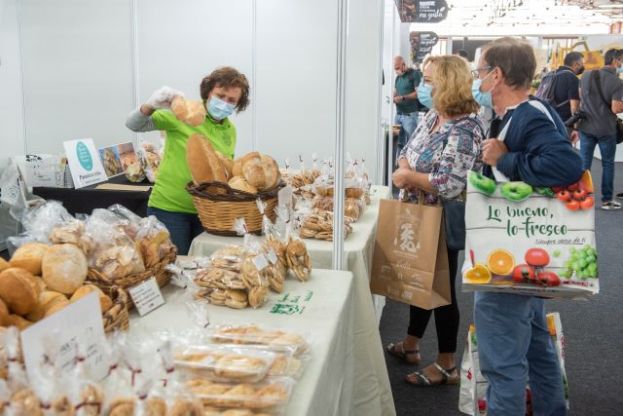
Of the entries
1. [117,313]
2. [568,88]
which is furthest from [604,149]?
[117,313]

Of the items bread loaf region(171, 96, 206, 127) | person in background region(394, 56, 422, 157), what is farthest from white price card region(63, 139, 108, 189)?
person in background region(394, 56, 422, 157)

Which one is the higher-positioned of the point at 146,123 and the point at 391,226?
the point at 146,123

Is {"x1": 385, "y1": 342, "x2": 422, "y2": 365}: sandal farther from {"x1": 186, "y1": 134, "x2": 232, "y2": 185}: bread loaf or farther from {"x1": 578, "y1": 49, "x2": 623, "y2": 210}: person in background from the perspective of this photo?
{"x1": 578, "y1": 49, "x2": 623, "y2": 210}: person in background

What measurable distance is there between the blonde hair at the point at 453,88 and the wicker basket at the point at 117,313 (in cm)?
132

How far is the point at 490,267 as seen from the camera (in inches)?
64.9

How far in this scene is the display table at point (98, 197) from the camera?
3.53 meters

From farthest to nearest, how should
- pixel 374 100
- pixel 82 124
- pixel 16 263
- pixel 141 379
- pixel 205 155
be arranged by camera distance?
pixel 82 124
pixel 374 100
pixel 205 155
pixel 16 263
pixel 141 379

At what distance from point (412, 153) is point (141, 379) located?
161 cm

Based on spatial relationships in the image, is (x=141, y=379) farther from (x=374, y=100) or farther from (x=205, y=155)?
(x=374, y=100)

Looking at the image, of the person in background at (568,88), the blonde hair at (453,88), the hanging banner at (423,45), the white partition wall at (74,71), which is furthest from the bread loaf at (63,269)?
the hanging banner at (423,45)

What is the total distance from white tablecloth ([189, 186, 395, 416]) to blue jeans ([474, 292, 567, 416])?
1.15ft

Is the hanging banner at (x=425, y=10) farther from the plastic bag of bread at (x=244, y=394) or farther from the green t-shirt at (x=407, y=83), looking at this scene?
the plastic bag of bread at (x=244, y=394)

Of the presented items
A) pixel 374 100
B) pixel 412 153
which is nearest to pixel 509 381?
pixel 412 153

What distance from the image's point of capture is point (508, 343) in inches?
69.8
